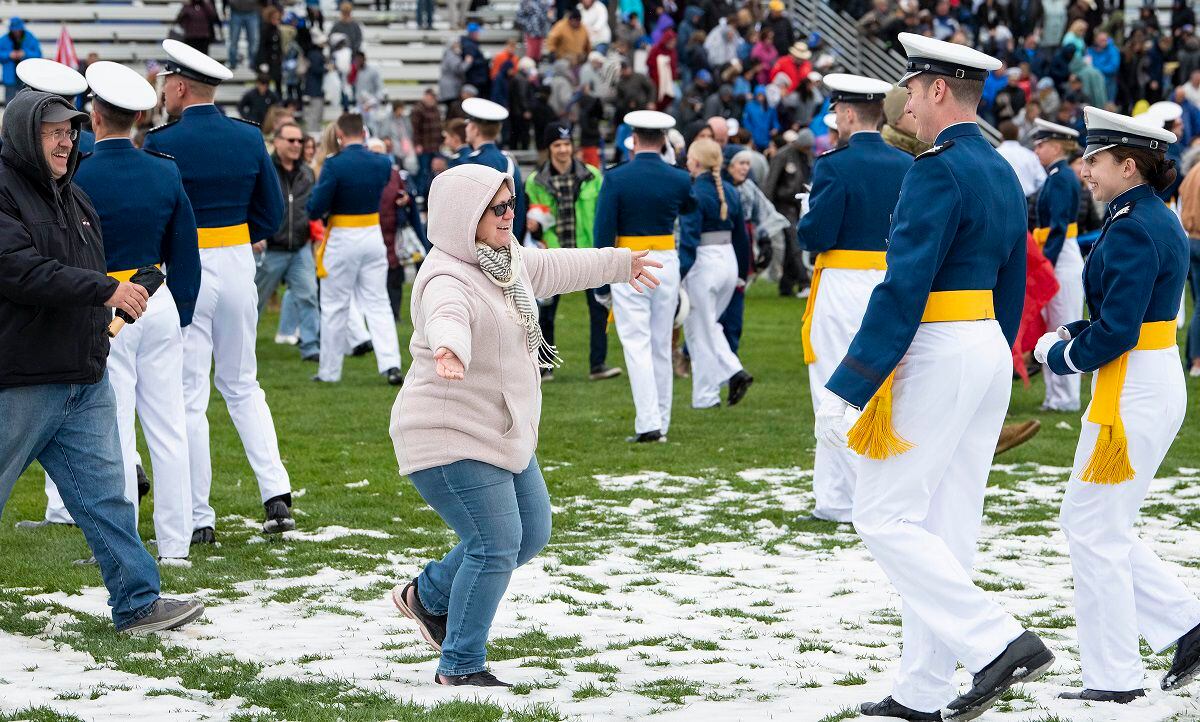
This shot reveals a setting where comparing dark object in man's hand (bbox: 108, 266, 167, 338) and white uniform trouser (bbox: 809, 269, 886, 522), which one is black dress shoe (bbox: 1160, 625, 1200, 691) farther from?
dark object in man's hand (bbox: 108, 266, 167, 338)

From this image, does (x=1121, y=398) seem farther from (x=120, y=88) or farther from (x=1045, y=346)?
(x=120, y=88)

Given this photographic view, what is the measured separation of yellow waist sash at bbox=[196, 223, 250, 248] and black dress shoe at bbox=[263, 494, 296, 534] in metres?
1.26

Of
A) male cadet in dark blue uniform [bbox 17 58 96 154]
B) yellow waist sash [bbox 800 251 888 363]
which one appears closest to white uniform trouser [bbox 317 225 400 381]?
yellow waist sash [bbox 800 251 888 363]

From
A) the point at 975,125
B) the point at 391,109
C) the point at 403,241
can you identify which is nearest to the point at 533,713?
the point at 975,125

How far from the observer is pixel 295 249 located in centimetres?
1538

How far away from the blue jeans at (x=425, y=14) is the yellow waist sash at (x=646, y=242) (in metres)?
19.5

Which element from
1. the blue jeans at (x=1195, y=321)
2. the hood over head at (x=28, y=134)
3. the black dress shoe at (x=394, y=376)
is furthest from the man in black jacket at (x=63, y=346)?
the blue jeans at (x=1195, y=321)

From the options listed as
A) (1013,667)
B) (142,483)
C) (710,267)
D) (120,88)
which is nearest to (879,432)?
(1013,667)

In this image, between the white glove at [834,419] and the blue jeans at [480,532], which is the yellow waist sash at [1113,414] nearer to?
the white glove at [834,419]

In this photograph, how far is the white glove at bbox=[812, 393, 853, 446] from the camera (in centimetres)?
506

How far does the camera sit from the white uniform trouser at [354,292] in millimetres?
13633

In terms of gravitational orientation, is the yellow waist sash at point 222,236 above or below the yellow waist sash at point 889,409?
below

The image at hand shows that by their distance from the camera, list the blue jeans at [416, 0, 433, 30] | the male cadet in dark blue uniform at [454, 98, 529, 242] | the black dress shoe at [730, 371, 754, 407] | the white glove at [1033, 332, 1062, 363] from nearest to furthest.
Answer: the white glove at [1033, 332, 1062, 363]
the male cadet in dark blue uniform at [454, 98, 529, 242]
the black dress shoe at [730, 371, 754, 407]
the blue jeans at [416, 0, 433, 30]

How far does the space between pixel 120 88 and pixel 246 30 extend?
20.2 metres
